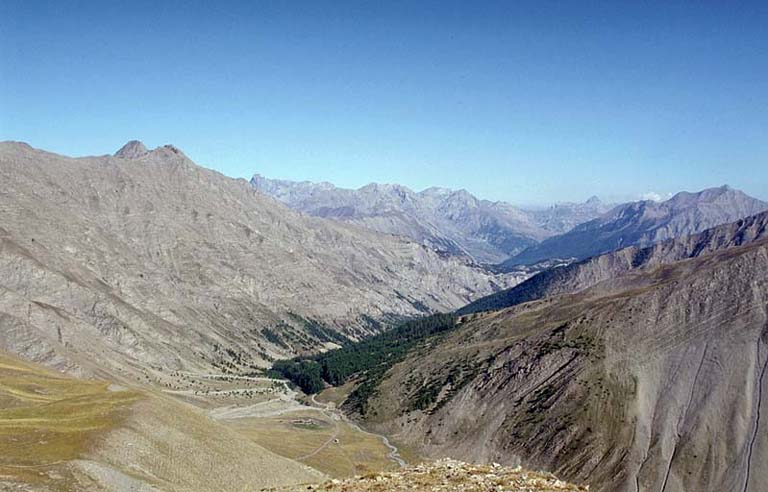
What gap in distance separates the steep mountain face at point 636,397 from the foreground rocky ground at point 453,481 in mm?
95313

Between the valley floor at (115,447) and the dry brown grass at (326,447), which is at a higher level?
the valley floor at (115,447)

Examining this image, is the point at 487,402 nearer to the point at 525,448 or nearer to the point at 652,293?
the point at 525,448

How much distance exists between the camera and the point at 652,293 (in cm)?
18025

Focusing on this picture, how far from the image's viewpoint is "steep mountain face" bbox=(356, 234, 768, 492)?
12731 centimetres

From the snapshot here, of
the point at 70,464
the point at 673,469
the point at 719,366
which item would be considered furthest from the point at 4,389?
the point at 719,366

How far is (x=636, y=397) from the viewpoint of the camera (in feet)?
483

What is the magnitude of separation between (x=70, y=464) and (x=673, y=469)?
373 feet

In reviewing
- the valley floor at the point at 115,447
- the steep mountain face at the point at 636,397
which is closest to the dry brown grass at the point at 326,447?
the steep mountain face at the point at 636,397

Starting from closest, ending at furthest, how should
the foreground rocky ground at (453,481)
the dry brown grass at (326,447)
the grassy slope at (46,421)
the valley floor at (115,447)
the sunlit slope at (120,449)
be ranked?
the foreground rocky ground at (453,481)
the sunlit slope at (120,449)
the valley floor at (115,447)
the grassy slope at (46,421)
the dry brown grass at (326,447)

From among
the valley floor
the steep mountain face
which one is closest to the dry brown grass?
the steep mountain face

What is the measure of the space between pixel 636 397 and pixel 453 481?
121385 millimetres

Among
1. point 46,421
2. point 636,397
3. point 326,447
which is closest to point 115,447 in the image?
point 46,421

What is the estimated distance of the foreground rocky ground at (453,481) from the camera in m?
38.7

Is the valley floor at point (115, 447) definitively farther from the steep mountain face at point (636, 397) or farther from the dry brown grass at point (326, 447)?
the steep mountain face at point (636, 397)
